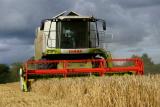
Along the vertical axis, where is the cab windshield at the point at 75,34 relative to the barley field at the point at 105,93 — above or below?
above

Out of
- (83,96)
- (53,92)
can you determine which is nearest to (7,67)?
(53,92)

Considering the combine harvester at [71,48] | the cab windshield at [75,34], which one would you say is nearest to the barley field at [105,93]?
the combine harvester at [71,48]

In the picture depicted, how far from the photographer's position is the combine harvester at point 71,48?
15.2 m

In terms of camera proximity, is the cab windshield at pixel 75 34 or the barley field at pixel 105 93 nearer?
the barley field at pixel 105 93

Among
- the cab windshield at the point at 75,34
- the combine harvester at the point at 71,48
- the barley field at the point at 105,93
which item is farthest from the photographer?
the cab windshield at the point at 75,34

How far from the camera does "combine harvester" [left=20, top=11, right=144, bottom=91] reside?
15.2 metres

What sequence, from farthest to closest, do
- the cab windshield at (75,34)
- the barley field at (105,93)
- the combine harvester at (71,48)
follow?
1. the cab windshield at (75,34)
2. the combine harvester at (71,48)
3. the barley field at (105,93)

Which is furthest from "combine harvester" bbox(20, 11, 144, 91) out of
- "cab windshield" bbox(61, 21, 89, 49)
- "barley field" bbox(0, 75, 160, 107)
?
"barley field" bbox(0, 75, 160, 107)

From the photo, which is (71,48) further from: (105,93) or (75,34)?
(105,93)

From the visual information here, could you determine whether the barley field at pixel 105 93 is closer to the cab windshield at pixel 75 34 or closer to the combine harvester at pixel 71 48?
the combine harvester at pixel 71 48

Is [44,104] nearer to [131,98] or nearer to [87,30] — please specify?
[131,98]

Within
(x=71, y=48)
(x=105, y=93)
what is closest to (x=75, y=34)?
(x=71, y=48)

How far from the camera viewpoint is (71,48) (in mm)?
16500

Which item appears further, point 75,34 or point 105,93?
point 75,34
